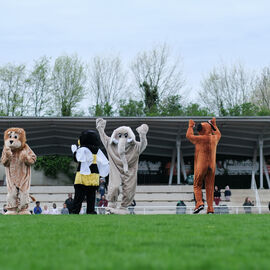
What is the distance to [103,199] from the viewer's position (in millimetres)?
24750

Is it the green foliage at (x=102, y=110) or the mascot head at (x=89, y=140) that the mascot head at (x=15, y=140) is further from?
the green foliage at (x=102, y=110)

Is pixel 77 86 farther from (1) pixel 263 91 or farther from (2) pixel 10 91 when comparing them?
(1) pixel 263 91

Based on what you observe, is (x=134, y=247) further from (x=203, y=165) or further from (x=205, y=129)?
(x=205, y=129)

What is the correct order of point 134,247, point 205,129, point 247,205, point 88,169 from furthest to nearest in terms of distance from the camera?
point 247,205 < point 205,129 < point 88,169 < point 134,247

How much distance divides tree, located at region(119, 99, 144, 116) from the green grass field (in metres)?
44.0

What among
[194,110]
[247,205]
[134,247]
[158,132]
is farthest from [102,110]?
[134,247]

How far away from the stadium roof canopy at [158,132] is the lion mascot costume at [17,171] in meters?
17.1

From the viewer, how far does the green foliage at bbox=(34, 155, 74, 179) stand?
40.0 meters

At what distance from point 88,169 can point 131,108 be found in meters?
38.1

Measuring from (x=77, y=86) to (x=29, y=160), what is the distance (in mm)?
36939

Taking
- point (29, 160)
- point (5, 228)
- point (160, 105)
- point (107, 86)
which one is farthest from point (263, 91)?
point (5, 228)

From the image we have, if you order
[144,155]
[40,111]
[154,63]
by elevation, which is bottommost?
[144,155]

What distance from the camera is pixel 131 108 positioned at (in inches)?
2050

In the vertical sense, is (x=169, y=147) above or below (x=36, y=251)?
above
